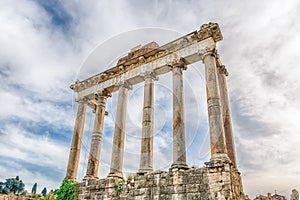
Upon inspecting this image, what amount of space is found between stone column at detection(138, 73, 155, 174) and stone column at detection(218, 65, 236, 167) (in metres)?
4.74

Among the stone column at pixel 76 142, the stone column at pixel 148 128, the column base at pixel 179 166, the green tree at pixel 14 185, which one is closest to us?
the column base at pixel 179 166

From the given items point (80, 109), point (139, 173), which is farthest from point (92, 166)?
point (80, 109)

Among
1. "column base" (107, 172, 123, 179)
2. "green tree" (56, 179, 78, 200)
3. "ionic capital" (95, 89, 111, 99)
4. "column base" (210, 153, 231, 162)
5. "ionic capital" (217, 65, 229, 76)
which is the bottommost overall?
"green tree" (56, 179, 78, 200)

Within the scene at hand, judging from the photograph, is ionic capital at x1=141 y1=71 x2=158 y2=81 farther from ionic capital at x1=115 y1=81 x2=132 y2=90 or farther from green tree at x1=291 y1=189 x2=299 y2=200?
green tree at x1=291 y1=189 x2=299 y2=200

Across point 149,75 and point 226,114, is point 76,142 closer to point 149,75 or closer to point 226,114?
point 149,75

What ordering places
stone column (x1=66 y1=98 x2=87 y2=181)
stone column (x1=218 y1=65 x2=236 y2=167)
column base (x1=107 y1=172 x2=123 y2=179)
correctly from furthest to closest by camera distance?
stone column (x1=66 y1=98 x2=87 y2=181) < stone column (x1=218 y1=65 x2=236 y2=167) < column base (x1=107 y1=172 x2=123 y2=179)

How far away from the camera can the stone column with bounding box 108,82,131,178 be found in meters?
Result: 14.2

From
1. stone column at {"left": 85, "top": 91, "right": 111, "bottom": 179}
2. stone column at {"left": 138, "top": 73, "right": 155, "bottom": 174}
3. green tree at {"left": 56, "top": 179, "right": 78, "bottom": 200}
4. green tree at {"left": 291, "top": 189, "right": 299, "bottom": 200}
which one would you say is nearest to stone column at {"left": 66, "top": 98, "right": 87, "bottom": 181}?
green tree at {"left": 56, "top": 179, "right": 78, "bottom": 200}

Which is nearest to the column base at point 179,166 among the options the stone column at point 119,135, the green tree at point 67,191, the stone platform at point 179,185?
the stone platform at point 179,185

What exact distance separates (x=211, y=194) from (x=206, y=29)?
946 centimetres

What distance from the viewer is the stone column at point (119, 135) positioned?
46.5 feet

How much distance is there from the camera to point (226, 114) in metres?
14.8

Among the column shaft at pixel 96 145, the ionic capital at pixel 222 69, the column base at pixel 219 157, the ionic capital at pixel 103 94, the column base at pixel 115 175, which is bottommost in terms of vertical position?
the column base at pixel 115 175

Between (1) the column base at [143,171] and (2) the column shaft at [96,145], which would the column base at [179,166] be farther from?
(2) the column shaft at [96,145]
